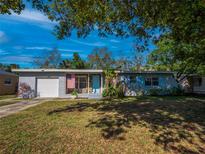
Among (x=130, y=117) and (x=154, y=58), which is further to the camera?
(x=154, y=58)

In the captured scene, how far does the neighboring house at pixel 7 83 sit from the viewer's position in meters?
22.8

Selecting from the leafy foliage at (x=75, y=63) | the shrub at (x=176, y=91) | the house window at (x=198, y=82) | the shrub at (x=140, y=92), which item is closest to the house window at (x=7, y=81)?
the leafy foliage at (x=75, y=63)

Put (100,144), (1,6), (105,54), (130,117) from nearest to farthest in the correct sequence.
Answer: (1,6) → (100,144) → (130,117) → (105,54)

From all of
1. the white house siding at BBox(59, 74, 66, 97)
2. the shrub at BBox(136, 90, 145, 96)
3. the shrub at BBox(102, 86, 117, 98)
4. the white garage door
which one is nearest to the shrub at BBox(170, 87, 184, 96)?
the shrub at BBox(136, 90, 145, 96)

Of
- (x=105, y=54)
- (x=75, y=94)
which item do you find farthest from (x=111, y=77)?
(x=105, y=54)

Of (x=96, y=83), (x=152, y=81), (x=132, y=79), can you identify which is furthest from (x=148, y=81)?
(x=96, y=83)

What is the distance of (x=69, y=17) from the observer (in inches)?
269

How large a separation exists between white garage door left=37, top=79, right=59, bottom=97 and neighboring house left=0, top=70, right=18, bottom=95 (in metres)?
7.05

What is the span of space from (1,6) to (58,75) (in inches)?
571

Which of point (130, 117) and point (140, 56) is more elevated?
point (140, 56)

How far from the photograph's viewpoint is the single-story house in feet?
61.4

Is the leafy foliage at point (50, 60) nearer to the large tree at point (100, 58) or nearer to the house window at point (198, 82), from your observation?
the large tree at point (100, 58)

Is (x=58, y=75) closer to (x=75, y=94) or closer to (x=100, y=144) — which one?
(x=75, y=94)

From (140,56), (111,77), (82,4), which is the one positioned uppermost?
(140,56)
